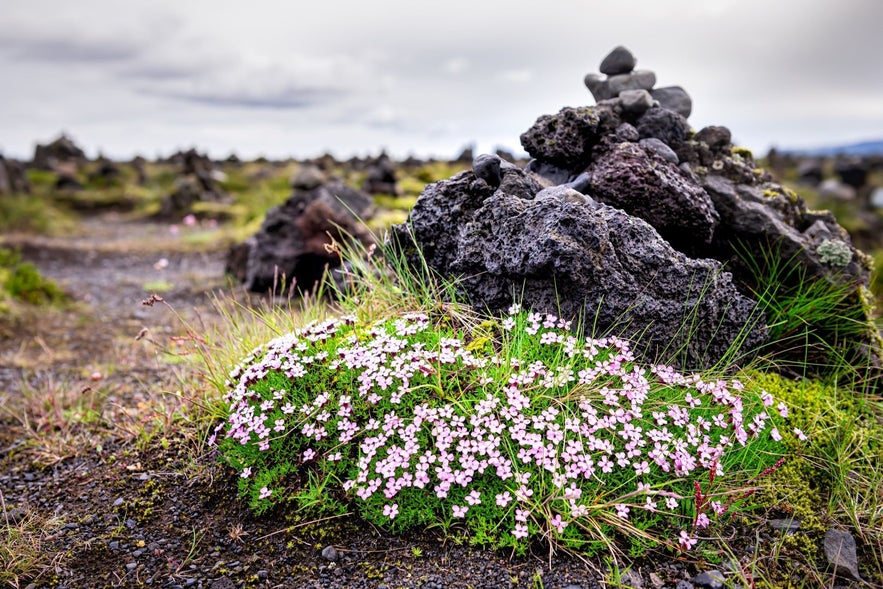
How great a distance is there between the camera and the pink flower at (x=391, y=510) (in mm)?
3473

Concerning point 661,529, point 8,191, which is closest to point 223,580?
point 661,529

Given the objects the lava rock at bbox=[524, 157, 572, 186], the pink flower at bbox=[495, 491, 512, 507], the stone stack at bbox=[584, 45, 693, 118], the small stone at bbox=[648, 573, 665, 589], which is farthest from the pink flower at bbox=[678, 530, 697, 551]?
the stone stack at bbox=[584, 45, 693, 118]

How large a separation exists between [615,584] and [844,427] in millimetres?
2533

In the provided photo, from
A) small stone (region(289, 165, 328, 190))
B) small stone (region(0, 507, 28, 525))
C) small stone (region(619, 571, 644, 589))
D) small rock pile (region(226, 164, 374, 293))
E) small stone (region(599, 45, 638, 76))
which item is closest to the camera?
small stone (region(619, 571, 644, 589))

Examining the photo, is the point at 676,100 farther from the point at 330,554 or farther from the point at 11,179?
the point at 11,179

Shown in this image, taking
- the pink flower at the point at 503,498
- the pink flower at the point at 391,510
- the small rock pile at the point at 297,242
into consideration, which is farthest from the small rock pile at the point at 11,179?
the pink flower at the point at 503,498

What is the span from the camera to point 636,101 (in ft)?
20.6

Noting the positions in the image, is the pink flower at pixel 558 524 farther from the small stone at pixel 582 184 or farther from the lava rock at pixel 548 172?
the lava rock at pixel 548 172

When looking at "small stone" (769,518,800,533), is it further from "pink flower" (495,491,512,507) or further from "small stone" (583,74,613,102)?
"small stone" (583,74,613,102)

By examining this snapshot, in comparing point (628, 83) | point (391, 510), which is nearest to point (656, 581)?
point (391, 510)

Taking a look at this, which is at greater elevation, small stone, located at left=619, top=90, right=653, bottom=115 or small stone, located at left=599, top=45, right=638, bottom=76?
small stone, located at left=599, top=45, right=638, bottom=76

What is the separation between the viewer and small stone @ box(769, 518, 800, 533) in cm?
386

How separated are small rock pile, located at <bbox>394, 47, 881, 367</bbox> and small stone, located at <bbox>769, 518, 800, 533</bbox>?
49.6 inches

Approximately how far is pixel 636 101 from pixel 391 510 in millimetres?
4940
